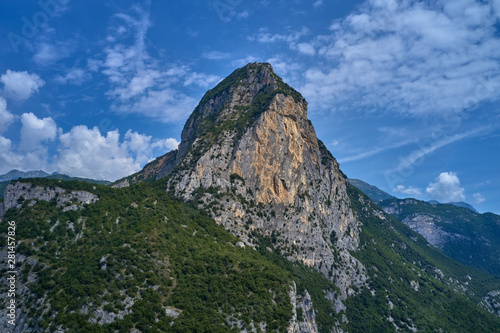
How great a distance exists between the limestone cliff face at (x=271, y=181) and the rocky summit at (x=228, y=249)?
670 mm

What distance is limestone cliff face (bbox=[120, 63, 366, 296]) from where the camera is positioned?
460ft

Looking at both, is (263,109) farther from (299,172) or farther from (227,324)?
(227,324)

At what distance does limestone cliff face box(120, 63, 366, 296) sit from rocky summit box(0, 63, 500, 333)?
0.67 meters

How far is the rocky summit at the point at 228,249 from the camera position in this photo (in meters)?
76.8

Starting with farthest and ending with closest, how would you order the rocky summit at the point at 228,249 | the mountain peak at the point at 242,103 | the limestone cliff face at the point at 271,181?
1. the mountain peak at the point at 242,103
2. the limestone cliff face at the point at 271,181
3. the rocky summit at the point at 228,249

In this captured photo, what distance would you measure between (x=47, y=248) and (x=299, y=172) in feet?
377

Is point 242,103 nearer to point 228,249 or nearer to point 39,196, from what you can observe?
point 228,249

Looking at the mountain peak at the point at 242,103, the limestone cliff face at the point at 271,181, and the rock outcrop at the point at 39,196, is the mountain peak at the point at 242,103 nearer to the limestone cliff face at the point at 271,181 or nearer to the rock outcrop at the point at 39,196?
the limestone cliff face at the point at 271,181

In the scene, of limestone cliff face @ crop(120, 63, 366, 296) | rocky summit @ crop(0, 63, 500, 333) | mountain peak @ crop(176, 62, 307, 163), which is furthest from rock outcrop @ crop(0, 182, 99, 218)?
mountain peak @ crop(176, 62, 307, 163)

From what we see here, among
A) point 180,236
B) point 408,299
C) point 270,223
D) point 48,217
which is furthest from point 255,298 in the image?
point 408,299

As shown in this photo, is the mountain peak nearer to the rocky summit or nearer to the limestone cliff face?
the limestone cliff face

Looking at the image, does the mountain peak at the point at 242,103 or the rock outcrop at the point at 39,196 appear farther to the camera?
the mountain peak at the point at 242,103

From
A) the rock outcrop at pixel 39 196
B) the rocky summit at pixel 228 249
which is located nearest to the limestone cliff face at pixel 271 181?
the rocky summit at pixel 228 249

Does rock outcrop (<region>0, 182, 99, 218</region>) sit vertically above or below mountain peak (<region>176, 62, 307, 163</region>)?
below
